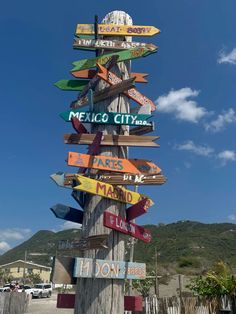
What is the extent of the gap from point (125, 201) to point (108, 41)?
2.61m

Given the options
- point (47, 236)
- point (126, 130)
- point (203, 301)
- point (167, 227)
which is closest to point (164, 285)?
point (203, 301)

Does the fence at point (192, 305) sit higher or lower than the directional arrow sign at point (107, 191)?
lower

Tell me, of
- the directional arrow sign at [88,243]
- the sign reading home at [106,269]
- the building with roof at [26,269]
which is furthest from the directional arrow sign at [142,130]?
the building with roof at [26,269]

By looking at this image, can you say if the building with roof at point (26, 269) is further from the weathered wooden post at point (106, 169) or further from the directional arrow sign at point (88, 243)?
the directional arrow sign at point (88, 243)

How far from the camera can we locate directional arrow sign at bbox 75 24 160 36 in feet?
20.6

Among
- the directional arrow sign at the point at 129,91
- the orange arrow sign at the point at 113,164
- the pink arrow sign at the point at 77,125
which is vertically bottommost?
the orange arrow sign at the point at 113,164

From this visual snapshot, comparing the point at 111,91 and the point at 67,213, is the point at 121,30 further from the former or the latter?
the point at 67,213

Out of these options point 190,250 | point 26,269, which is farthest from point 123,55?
point 26,269

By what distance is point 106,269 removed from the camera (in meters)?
4.86

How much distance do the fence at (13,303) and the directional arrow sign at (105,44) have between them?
1254 cm

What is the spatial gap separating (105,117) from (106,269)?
209cm

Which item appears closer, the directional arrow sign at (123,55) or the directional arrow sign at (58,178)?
the directional arrow sign at (58,178)

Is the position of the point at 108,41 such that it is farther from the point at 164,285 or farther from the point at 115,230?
the point at 164,285

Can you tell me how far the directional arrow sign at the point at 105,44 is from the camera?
621 cm
